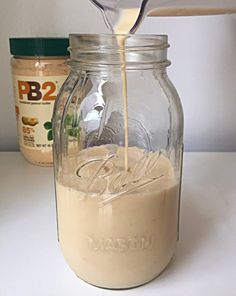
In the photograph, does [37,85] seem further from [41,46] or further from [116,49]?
[116,49]

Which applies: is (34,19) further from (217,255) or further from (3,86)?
(217,255)

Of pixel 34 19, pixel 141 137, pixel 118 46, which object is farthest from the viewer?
pixel 34 19

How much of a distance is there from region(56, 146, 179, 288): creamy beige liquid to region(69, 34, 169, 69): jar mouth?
107mm

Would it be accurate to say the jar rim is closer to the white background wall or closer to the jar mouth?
the jar mouth

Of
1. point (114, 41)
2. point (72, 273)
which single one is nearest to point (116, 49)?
point (114, 41)

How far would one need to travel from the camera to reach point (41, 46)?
0.66 metres

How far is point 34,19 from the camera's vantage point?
0.77 m

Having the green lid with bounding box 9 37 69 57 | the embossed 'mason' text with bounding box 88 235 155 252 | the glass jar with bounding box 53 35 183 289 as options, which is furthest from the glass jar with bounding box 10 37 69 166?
the embossed 'mason' text with bounding box 88 235 155 252

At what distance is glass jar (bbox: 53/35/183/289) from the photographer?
16.3 inches

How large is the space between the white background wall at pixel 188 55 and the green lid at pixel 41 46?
109 mm

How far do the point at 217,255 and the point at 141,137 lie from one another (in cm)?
15

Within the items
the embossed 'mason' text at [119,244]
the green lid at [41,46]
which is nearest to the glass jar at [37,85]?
the green lid at [41,46]

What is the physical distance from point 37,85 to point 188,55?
0.88ft

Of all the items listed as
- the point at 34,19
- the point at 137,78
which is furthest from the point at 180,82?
the point at 137,78
